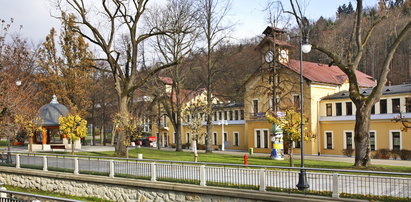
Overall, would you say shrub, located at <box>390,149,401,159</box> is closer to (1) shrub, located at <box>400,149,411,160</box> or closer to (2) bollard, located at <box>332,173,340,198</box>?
(1) shrub, located at <box>400,149,411,160</box>

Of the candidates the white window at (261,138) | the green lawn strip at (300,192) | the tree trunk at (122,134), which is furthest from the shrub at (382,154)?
the green lawn strip at (300,192)

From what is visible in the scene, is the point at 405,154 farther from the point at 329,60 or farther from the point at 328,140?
the point at 329,60

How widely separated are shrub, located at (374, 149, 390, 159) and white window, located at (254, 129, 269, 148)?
12139 mm

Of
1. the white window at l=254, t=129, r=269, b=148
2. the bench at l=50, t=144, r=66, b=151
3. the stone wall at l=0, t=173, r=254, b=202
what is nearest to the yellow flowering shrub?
the stone wall at l=0, t=173, r=254, b=202

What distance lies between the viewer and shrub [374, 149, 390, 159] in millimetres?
35469

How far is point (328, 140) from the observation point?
40.5m

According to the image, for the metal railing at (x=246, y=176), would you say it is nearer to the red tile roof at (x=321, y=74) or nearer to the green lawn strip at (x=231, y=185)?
the green lawn strip at (x=231, y=185)

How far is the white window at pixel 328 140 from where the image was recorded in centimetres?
4013

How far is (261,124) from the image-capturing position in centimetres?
4503

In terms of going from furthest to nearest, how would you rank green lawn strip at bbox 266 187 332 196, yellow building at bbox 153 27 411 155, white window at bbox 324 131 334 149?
white window at bbox 324 131 334 149 → yellow building at bbox 153 27 411 155 → green lawn strip at bbox 266 187 332 196

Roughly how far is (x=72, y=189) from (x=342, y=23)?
5244cm

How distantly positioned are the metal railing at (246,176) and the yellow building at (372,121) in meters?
20.5

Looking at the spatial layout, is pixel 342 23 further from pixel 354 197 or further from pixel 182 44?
pixel 354 197

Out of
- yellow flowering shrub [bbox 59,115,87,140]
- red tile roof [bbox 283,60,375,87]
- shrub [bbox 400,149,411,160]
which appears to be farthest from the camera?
red tile roof [bbox 283,60,375,87]
